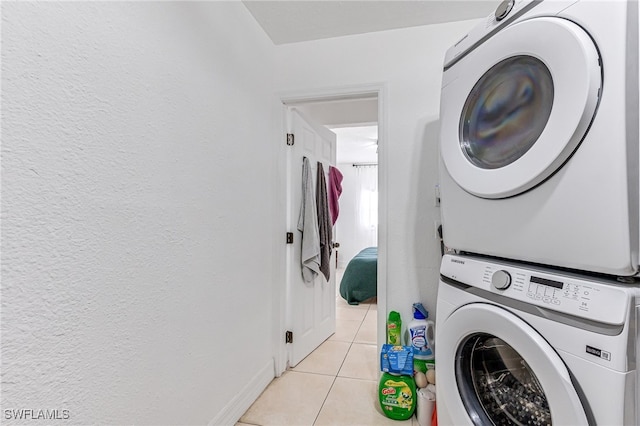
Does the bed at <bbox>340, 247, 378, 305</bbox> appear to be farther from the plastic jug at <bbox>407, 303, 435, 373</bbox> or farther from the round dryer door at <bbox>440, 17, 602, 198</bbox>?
the round dryer door at <bbox>440, 17, 602, 198</bbox>

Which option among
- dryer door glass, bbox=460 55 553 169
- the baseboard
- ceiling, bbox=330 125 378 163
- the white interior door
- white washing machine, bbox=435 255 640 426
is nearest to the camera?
white washing machine, bbox=435 255 640 426

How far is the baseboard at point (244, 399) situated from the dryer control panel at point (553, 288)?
1.31 metres

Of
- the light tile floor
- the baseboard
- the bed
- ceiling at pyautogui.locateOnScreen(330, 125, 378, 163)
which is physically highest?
ceiling at pyautogui.locateOnScreen(330, 125, 378, 163)

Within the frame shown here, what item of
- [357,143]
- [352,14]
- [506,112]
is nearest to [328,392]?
[506,112]

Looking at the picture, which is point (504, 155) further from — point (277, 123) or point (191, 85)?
point (277, 123)

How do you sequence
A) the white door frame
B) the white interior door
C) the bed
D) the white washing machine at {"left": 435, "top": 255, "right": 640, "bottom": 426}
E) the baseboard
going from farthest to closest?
the bed < the white interior door < the white door frame < the baseboard < the white washing machine at {"left": 435, "top": 255, "right": 640, "bottom": 426}

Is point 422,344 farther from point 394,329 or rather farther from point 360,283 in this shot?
point 360,283

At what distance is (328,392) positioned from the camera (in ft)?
6.50

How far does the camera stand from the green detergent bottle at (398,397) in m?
1.72

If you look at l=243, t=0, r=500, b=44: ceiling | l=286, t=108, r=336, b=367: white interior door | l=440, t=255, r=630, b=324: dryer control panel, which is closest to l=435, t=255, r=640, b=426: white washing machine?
l=440, t=255, r=630, b=324: dryer control panel

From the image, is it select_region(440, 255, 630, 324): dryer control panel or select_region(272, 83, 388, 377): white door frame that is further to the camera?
select_region(272, 83, 388, 377): white door frame

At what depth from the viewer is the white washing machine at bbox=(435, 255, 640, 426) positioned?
0.74 m

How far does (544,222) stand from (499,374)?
22.2 inches

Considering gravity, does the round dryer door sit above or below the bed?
above
